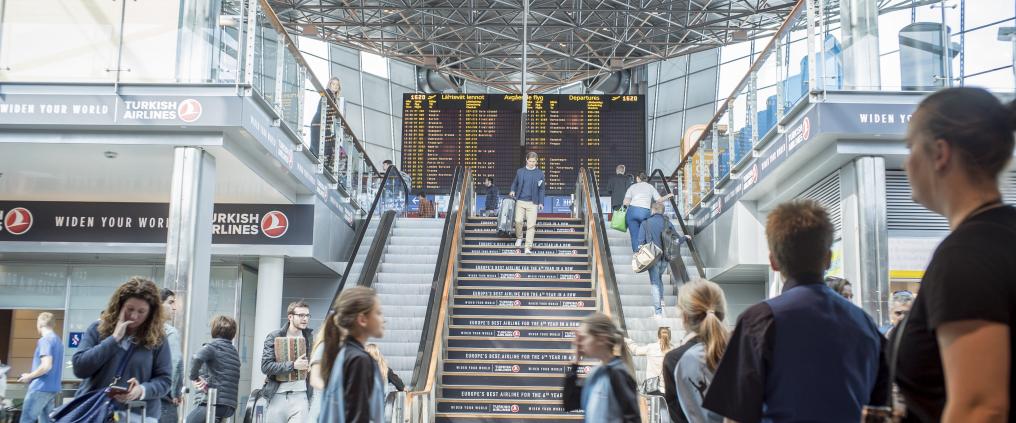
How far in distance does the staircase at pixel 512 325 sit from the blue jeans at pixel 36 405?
374cm

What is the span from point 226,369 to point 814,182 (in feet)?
24.4

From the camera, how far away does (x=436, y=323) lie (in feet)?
34.0

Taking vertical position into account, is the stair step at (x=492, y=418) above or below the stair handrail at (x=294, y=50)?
below

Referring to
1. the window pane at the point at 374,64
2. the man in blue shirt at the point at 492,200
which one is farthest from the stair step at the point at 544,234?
the window pane at the point at 374,64

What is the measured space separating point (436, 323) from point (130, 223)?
559 centimetres

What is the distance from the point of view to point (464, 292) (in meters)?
13.0

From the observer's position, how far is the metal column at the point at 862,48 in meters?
9.64

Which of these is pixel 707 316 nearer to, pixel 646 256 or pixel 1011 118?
pixel 1011 118

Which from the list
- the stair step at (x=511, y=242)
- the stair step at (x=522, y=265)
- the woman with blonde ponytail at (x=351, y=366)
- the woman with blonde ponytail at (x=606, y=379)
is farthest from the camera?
the stair step at (x=511, y=242)

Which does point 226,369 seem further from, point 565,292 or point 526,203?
point 526,203

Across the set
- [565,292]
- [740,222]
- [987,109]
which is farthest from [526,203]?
[987,109]

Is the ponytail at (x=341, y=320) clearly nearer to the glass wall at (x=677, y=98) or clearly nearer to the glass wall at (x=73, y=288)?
the glass wall at (x=73, y=288)

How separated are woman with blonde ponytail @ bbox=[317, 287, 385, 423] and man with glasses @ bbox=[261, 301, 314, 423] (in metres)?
3.26

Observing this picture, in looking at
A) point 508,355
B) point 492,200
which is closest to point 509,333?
point 508,355
